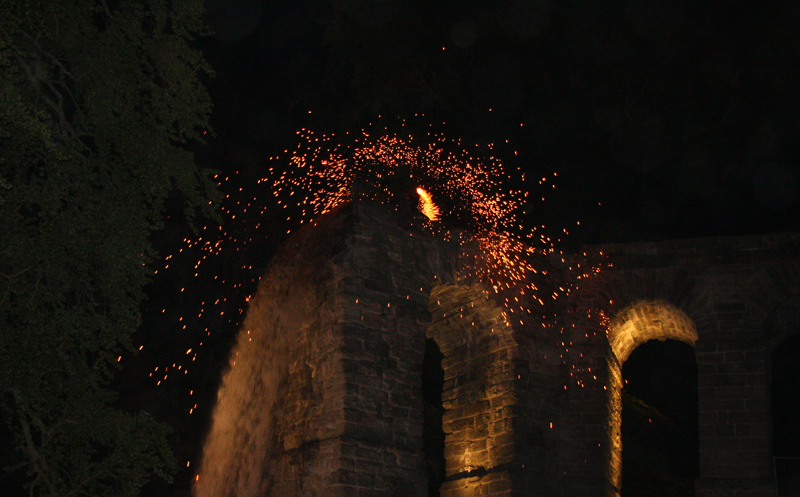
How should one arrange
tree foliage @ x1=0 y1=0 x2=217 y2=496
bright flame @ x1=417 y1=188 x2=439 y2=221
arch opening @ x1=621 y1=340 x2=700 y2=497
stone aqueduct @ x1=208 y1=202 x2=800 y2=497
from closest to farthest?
tree foliage @ x1=0 y1=0 x2=217 y2=496, stone aqueduct @ x1=208 y1=202 x2=800 y2=497, bright flame @ x1=417 y1=188 x2=439 y2=221, arch opening @ x1=621 y1=340 x2=700 y2=497

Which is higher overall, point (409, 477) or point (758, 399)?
point (758, 399)

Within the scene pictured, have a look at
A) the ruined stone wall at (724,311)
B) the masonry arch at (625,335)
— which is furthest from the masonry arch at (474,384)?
the masonry arch at (625,335)

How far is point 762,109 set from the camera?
12734mm

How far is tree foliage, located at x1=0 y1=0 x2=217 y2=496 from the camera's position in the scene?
5.07m

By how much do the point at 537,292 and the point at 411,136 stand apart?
3.95 m

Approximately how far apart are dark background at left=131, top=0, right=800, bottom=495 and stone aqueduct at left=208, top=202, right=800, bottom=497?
8.58 feet

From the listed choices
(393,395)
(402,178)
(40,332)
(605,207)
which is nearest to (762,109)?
(605,207)

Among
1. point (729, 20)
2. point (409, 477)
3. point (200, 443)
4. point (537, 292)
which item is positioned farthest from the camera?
point (729, 20)

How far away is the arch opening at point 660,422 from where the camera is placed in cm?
1571

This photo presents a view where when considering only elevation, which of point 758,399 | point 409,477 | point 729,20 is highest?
point 729,20

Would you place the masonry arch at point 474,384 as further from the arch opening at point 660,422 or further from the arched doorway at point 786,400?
the arched doorway at point 786,400

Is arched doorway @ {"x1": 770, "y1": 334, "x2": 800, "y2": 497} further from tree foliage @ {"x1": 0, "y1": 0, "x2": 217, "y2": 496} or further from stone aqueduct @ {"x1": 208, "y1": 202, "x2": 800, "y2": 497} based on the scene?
tree foliage @ {"x1": 0, "y1": 0, "x2": 217, "y2": 496}

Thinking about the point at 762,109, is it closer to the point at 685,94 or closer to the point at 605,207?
the point at 685,94

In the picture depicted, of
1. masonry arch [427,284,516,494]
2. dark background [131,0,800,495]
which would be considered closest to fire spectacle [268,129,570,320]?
masonry arch [427,284,516,494]
